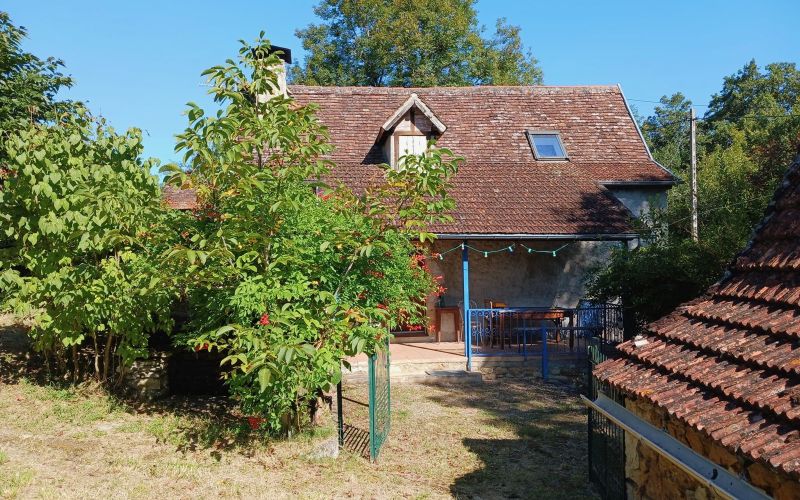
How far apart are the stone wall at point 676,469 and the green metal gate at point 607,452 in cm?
38

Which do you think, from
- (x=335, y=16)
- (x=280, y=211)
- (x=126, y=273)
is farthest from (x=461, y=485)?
(x=335, y=16)

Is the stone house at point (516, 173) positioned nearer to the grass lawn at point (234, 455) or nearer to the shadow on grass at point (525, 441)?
the shadow on grass at point (525, 441)

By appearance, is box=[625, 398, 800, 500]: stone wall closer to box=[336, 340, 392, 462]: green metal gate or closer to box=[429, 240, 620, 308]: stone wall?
box=[336, 340, 392, 462]: green metal gate

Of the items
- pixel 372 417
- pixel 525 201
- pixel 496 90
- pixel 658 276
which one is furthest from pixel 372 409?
pixel 496 90

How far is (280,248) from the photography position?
22.6ft

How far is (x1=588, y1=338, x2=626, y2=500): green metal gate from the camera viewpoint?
6.01 m

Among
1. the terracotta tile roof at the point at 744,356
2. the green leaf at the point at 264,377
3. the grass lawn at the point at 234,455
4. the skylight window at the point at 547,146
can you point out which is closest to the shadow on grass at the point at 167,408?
the grass lawn at the point at 234,455

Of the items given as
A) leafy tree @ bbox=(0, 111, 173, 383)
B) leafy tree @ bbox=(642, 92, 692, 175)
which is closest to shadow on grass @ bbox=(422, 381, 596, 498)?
leafy tree @ bbox=(0, 111, 173, 383)

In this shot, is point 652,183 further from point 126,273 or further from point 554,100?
point 126,273

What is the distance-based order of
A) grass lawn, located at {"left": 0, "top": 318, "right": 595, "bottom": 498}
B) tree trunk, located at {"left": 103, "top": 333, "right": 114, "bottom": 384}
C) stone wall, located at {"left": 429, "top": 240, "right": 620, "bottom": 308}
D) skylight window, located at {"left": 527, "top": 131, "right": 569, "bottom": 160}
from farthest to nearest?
skylight window, located at {"left": 527, "top": 131, "right": 569, "bottom": 160}, stone wall, located at {"left": 429, "top": 240, "right": 620, "bottom": 308}, tree trunk, located at {"left": 103, "top": 333, "right": 114, "bottom": 384}, grass lawn, located at {"left": 0, "top": 318, "right": 595, "bottom": 498}

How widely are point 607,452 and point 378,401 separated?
8.79 feet

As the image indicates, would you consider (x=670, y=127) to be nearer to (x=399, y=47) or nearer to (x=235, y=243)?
(x=399, y=47)

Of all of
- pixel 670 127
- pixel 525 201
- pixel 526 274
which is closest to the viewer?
pixel 525 201

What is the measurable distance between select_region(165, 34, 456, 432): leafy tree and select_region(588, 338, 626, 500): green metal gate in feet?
7.54
